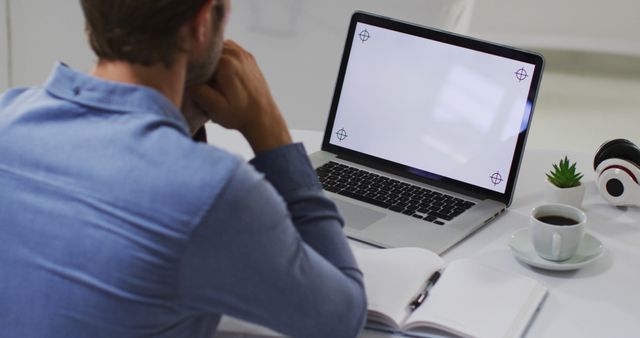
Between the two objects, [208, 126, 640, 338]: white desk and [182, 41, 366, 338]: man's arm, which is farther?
[208, 126, 640, 338]: white desk

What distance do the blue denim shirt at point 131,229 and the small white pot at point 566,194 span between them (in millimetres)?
712

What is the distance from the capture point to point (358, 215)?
5.05 ft

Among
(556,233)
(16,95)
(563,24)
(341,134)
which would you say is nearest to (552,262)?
(556,233)

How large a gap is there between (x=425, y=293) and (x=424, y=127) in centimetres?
49

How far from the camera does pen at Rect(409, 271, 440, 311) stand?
1.23m

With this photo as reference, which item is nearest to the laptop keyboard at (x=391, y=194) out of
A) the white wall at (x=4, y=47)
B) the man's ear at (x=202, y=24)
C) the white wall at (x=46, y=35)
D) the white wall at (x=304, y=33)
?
the man's ear at (x=202, y=24)

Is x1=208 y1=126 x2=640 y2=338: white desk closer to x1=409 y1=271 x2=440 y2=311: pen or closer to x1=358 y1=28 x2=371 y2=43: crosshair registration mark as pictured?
x1=409 y1=271 x2=440 y2=311: pen

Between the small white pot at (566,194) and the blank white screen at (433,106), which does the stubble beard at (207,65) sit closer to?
the blank white screen at (433,106)

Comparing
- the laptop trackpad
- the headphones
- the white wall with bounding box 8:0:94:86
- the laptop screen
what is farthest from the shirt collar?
the white wall with bounding box 8:0:94:86

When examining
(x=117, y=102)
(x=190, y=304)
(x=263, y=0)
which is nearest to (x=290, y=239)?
(x=190, y=304)

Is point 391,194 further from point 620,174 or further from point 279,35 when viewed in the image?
point 279,35

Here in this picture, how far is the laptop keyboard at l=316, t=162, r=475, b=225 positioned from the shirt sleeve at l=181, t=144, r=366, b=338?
0.46 meters

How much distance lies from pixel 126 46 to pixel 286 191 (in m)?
0.27

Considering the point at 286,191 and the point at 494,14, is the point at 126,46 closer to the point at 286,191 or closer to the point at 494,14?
the point at 286,191
